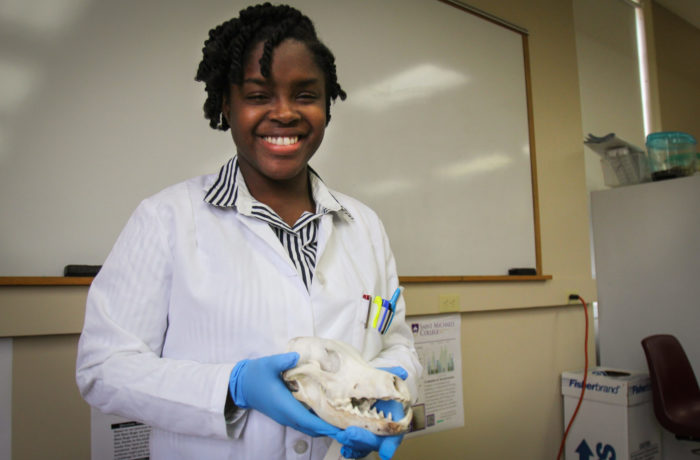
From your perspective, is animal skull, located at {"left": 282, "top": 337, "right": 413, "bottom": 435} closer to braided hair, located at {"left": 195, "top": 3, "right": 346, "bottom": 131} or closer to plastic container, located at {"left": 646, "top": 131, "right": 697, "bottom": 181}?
braided hair, located at {"left": 195, "top": 3, "right": 346, "bottom": 131}

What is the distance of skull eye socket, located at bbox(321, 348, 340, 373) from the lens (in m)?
0.81

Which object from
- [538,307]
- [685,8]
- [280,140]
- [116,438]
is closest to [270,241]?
[280,140]

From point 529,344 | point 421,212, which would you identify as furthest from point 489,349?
point 421,212

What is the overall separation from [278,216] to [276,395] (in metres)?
0.38

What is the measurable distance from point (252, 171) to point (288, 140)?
13 centimetres

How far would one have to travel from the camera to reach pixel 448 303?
200cm

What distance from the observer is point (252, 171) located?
1018mm

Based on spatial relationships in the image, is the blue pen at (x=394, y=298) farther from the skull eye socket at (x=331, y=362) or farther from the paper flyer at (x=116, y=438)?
the paper flyer at (x=116, y=438)

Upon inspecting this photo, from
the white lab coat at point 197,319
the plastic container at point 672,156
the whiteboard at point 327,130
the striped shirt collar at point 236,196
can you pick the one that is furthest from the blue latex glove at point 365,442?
the plastic container at point 672,156

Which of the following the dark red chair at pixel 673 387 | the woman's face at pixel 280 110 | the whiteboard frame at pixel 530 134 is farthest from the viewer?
the whiteboard frame at pixel 530 134

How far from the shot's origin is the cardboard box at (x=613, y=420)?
7.11 feet

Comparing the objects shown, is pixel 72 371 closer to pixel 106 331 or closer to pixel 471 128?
pixel 106 331

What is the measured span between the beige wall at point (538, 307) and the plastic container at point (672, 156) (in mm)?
406

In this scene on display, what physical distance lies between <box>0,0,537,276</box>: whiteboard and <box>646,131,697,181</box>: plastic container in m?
0.82
